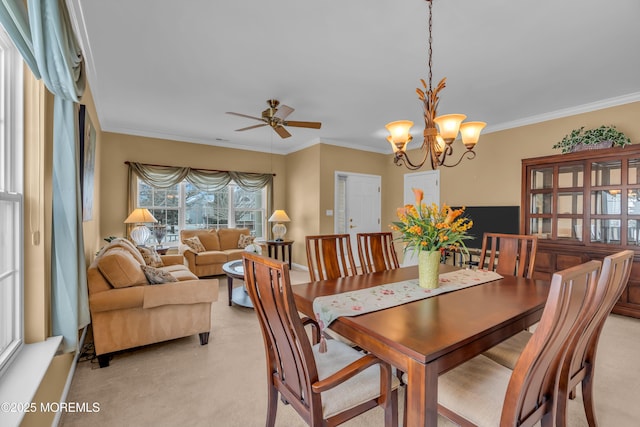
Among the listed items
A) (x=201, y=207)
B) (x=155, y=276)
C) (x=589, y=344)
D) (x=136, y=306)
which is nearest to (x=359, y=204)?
(x=201, y=207)

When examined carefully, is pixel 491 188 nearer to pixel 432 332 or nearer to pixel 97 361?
pixel 432 332

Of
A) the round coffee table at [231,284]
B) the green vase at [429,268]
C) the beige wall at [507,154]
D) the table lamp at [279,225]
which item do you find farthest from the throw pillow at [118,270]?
the beige wall at [507,154]

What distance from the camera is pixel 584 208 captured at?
11.4ft

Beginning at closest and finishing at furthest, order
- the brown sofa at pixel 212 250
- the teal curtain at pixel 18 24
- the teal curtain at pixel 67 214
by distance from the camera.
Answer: the teal curtain at pixel 18 24 < the teal curtain at pixel 67 214 < the brown sofa at pixel 212 250

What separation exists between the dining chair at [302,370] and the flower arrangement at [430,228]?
0.76 m

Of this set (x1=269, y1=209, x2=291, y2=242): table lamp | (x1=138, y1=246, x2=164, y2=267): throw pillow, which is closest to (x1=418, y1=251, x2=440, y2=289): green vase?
(x1=138, y1=246, x2=164, y2=267): throw pillow

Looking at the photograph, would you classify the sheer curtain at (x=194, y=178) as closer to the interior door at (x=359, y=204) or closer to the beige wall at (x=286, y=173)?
the beige wall at (x=286, y=173)

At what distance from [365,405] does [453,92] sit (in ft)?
10.9

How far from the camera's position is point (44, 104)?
1623 millimetres

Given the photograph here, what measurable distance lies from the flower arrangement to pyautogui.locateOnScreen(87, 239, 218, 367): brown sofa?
72.0 inches

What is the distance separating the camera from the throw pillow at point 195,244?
5138 millimetres

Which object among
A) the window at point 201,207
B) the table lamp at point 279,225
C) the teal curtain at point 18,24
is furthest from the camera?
the table lamp at point 279,225

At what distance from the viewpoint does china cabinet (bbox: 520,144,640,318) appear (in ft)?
10.5

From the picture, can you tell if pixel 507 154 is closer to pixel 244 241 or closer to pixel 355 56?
pixel 355 56
